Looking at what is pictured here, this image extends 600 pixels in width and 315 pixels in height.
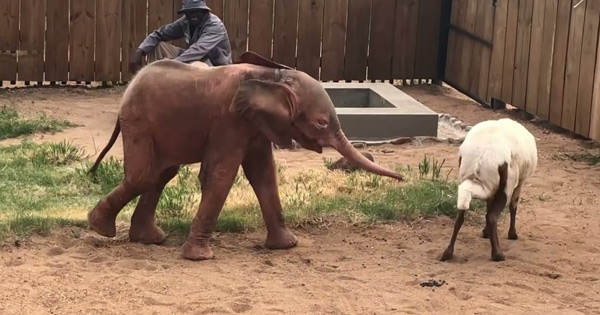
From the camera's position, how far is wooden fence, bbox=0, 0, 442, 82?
12734 mm

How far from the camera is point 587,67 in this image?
10344 mm

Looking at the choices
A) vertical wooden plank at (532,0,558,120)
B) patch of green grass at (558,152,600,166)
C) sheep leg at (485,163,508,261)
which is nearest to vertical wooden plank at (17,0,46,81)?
vertical wooden plank at (532,0,558,120)

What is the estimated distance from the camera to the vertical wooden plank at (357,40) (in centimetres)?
1380

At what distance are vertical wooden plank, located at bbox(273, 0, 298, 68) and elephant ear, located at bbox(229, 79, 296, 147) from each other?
295 inches

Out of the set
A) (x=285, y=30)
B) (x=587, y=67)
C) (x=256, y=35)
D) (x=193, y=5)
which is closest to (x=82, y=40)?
(x=256, y=35)

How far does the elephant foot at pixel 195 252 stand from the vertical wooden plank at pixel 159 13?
A: 731cm

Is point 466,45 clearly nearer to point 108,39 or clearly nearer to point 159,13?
point 159,13

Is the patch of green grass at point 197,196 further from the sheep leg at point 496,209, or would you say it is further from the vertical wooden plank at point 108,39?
the vertical wooden plank at point 108,39

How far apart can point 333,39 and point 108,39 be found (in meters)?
3.00

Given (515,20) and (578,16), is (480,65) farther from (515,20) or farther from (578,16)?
(578,16)

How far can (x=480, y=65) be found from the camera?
1310 cm

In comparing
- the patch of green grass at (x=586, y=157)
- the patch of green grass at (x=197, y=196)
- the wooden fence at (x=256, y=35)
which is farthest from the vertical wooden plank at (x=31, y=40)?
the patch of green grass at (x=586, y=157)

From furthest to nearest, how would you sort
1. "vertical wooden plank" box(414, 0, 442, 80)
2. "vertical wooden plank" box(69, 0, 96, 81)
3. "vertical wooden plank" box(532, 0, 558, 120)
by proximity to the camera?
1. "vertical wooden plank" box(414, 0, 442, 80)
2. "vertical wooden plank" box(69, 0, 96, 81)
3. "vertical wooden plank" box(532, 0, 558, 120)

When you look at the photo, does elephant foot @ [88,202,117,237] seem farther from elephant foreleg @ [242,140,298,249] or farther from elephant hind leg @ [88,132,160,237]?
elephant foreleg @ [242,140,298,249]
